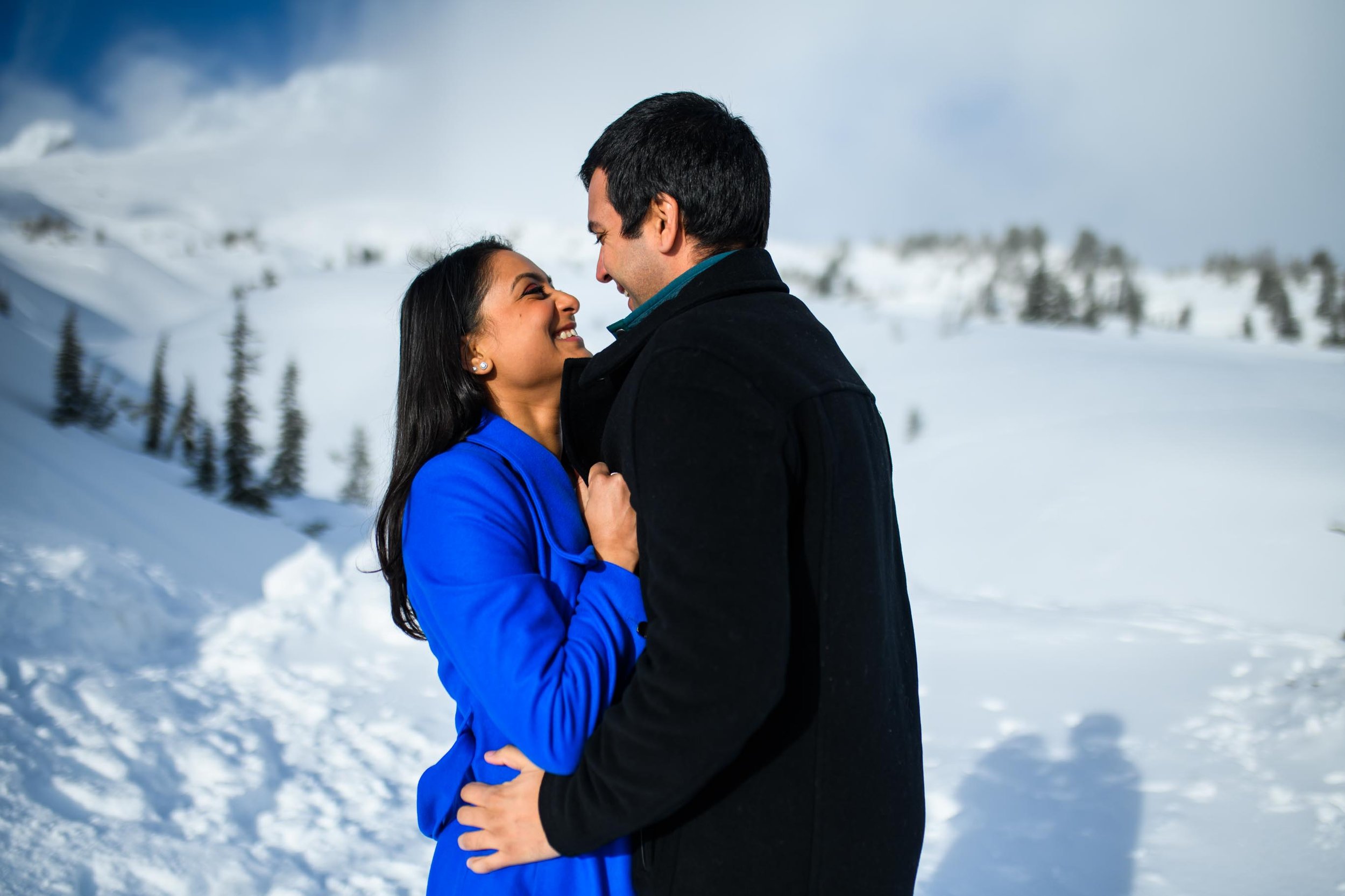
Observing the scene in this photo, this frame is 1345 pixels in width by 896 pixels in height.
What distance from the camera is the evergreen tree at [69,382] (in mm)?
9609

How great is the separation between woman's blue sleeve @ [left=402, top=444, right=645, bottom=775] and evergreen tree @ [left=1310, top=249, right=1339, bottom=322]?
19.3 metres

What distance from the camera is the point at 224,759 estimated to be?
166 inches

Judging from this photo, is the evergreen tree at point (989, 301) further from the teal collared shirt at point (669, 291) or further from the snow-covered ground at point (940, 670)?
the teal collared shirt at point (669, 291)

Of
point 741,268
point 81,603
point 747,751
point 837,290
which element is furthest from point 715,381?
point 837,290

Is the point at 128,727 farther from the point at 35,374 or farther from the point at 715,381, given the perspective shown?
the point at 35,374

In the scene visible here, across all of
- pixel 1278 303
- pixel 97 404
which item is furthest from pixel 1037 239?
pixel 97 404

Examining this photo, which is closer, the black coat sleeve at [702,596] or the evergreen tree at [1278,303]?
the black coat sleeve at [702,596]

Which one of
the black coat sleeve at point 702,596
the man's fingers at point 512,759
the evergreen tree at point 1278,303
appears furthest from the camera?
the evergreen tree at point 1278,303

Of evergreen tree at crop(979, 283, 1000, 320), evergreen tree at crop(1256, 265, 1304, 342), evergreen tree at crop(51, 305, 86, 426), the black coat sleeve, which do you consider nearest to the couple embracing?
the black coat sleeve

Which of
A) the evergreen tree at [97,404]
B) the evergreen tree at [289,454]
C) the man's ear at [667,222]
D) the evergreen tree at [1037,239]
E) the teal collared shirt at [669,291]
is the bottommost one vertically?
the evergreen tree at [289,454]

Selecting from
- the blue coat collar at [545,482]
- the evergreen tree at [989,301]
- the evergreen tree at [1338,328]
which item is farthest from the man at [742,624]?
the evergreen tree at [989,301]

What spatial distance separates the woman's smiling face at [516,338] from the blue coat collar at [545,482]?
0.09 meters

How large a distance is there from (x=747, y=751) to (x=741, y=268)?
2.54 ft

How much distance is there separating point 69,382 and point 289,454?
408 centimetres
